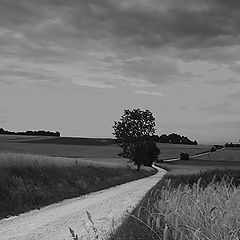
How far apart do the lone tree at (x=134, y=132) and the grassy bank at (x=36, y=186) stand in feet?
139

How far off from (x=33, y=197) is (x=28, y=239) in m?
10.7

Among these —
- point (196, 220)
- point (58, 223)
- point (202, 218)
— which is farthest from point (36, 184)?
point (196, 220)

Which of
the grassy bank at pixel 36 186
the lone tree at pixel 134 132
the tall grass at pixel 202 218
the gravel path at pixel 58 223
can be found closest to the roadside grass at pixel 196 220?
the tall grass at pixel 202 218

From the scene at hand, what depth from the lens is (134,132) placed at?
8369 cm

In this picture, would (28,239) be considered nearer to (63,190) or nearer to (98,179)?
(63,190)

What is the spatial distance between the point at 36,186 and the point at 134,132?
58187 mm

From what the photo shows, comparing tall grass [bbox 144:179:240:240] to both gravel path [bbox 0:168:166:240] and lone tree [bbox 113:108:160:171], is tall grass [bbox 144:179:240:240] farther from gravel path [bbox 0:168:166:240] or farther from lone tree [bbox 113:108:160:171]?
lone tree [bbox 113:108:160:171]

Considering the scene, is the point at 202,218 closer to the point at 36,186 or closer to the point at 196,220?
the point at 196,220

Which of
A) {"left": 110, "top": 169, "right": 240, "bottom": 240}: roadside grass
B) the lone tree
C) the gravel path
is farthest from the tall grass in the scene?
the lone tree

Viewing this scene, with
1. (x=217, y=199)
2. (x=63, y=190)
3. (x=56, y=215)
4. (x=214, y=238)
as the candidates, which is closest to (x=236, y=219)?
(x=214, y=238)

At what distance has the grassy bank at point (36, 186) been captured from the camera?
68.2 feet

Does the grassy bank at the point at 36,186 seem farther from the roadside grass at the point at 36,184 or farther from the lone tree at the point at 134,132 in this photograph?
the lone tree at the point at 134,132

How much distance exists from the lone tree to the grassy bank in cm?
4238

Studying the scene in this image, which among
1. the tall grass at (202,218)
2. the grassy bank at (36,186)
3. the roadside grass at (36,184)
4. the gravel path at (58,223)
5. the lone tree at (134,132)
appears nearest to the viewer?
the tall grass at (202,218)
